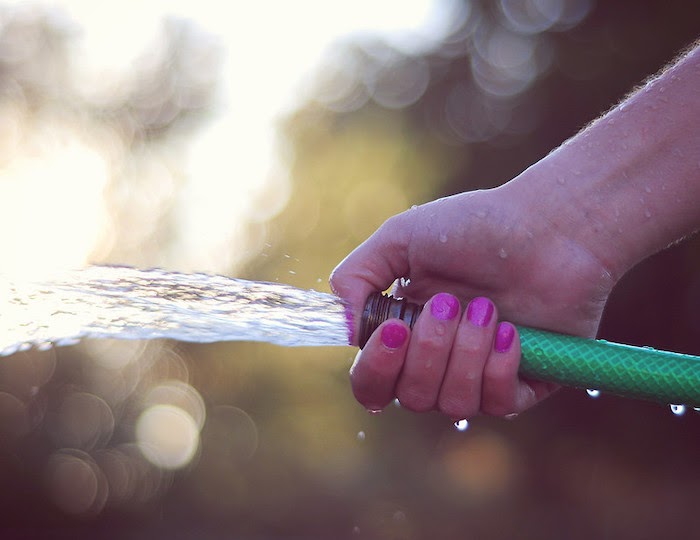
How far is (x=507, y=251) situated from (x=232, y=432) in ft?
89.0

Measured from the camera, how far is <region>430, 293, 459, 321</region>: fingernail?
2.54m

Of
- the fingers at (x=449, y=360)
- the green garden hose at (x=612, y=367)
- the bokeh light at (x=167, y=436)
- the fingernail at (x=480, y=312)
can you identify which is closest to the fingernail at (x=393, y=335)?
the fingers at (x=449, y=360)

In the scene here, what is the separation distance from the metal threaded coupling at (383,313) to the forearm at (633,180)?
1.91ft

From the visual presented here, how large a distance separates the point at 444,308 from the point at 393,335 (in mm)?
191

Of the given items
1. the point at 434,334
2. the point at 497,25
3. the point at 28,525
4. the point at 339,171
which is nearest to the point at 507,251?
the point at 434,334

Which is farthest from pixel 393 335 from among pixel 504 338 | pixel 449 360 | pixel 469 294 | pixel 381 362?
pixel 469 294

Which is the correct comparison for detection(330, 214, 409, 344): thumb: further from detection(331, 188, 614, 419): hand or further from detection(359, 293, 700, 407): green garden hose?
detection(359, 293, 700, 407): green garden hose

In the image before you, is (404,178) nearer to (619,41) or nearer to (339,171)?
(339,171)

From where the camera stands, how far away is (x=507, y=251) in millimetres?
2785

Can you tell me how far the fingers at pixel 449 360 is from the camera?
2.54 metres

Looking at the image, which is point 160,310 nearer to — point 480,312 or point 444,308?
point 444,308

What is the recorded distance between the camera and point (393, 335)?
2.56 metres

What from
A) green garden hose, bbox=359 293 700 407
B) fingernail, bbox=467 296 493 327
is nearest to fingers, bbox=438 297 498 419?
fingernail, bbox=467 296 493 327

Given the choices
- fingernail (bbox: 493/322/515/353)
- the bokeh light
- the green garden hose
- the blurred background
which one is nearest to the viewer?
the green garden hose
